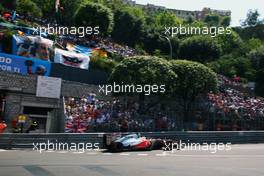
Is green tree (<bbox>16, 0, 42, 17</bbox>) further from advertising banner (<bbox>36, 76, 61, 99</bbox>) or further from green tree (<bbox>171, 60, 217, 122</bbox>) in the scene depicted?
advertising banner (<bbox>36, 76, 61, 99</bbox>)

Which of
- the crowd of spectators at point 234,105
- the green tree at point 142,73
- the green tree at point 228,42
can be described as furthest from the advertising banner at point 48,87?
the green tree at point 228,42

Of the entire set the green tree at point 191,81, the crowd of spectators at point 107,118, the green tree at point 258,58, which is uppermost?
the green tree at point 258,58

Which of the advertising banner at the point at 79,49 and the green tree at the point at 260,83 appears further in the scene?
the green tree at the point at 260,83

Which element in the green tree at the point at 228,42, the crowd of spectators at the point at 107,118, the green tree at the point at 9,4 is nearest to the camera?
the crowd of spectators at the point at 107,118

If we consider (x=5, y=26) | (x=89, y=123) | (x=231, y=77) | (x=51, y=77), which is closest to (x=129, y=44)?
(x=231, y=77)

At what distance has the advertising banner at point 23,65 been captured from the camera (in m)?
31.6

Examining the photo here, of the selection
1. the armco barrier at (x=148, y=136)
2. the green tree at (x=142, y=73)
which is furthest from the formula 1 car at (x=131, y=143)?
the green tree at (x=142, y=73)

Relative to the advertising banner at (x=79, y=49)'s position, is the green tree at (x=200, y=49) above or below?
above

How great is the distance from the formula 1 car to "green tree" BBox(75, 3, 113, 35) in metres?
39.9

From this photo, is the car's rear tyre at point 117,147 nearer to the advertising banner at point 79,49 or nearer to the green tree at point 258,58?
the advertising banner at point 79,49

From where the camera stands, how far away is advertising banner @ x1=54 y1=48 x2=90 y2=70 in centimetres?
3706

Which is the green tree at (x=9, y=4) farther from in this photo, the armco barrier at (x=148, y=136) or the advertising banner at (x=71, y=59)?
the armco barrier at (x=148, y=136)

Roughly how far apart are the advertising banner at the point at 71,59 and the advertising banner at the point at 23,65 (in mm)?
3180

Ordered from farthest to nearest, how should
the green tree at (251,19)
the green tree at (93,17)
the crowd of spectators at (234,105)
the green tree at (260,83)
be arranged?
the green tree at (251,19)
the green tree at (93,17)
the green tree at (260,83)
the crowd of spectators at (234,105)
